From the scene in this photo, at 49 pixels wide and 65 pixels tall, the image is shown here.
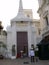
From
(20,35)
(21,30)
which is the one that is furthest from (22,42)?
(21,30)

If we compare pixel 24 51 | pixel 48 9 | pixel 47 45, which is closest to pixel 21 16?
pixel 24 51

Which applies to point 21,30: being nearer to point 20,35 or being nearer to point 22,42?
point 20,35

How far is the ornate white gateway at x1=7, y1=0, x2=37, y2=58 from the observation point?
38719 mm

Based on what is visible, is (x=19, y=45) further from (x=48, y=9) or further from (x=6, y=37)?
(x=48, y=9)

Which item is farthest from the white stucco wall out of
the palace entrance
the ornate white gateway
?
the palace entrance

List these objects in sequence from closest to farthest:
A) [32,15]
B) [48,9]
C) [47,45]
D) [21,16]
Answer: [47,45] → [48,9] → [21,16] → [32,15]

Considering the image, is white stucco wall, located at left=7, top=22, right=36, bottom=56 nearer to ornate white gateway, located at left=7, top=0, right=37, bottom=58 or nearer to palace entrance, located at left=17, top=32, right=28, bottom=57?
ornate white gateway, located at left=7, top=0, right=37, bottom=58

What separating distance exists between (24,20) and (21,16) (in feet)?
5.68

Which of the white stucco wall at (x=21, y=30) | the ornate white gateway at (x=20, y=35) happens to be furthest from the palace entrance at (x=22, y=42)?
the white stucco wall at (x=21, y=30)

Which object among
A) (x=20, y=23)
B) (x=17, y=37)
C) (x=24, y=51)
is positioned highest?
(x=20, y=23)

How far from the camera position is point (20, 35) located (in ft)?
130

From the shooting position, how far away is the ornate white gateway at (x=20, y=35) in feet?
127

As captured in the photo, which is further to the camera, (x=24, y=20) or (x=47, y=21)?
(x=24, y=20)

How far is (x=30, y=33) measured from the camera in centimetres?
3950
